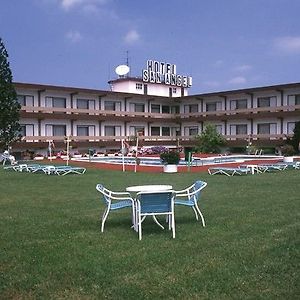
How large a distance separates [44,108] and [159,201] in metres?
41.8

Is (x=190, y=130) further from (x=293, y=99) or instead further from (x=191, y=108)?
(x=293, y=99)

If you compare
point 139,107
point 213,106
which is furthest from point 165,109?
point 213,106

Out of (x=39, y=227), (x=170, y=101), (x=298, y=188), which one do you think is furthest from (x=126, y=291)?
(x=170, y=101)

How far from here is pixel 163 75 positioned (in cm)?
7019

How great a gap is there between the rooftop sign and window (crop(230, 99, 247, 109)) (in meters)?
→ 16.4

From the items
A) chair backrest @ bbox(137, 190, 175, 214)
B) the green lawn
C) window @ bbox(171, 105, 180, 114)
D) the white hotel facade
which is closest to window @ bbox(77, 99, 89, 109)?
A: the white hotel facade

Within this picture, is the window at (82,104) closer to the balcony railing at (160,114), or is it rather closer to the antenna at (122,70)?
the balcony railing at (160,114)

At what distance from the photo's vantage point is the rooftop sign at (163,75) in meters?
67.8

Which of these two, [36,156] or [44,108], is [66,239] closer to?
[36,156]

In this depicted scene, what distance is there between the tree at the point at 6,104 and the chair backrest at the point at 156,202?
19.1 m

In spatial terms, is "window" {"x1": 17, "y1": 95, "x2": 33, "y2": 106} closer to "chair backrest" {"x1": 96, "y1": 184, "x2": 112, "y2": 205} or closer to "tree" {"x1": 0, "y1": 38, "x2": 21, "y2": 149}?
"tree" {"x1": 0, "y1": 38, "x2": 21, "y2": 149}

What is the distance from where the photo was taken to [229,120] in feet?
180

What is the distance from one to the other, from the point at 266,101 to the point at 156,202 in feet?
153

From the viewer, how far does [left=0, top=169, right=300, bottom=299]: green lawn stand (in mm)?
5211
